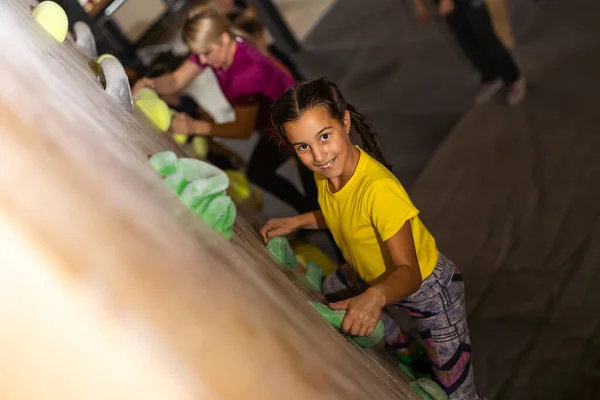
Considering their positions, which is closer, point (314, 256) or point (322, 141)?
point (322, 141)

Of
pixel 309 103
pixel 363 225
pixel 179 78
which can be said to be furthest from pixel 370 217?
pixel 179 78

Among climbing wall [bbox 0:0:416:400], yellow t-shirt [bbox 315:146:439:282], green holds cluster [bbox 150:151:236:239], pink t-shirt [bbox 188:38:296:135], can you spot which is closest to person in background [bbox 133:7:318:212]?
pink t-shirt [bbox 188:38:296:135]

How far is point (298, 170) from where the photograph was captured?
0.67 meters

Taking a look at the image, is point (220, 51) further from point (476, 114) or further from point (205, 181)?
point (476, 114)

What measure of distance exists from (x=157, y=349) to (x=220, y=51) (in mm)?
660

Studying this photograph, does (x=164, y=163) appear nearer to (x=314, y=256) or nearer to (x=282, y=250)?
(x=282, y=250)

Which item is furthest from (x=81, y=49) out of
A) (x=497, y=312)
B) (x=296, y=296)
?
(x=497, y=312)

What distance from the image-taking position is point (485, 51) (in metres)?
1.42

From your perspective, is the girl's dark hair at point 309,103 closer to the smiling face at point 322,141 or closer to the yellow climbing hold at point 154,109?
the smiling face at point 322,141

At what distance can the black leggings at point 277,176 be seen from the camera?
637 millimetres

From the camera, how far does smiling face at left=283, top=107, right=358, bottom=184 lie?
1.70 feet

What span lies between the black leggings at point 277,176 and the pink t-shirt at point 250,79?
0.06m

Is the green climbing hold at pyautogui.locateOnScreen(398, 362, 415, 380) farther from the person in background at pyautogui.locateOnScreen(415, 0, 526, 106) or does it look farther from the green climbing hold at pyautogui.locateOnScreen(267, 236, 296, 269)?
the person in background at pyautogui.locateOnScreen(415, 0, 526, 106)

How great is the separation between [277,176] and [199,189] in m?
0.32
